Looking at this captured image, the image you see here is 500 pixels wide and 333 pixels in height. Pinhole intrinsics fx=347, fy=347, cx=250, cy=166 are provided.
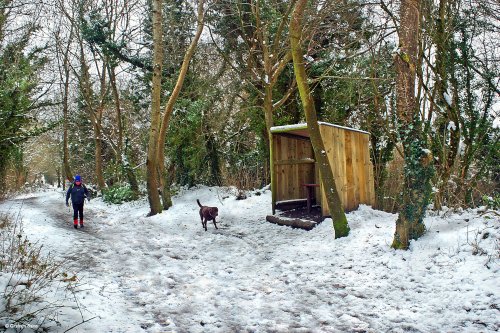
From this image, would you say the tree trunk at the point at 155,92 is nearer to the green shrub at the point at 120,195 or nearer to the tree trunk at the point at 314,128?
the green shrub at the point at 120,195

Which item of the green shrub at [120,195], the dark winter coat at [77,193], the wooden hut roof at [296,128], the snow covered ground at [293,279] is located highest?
the wooden hut roof at [296,128]

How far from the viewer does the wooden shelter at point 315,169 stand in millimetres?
8984

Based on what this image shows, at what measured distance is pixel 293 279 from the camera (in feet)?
17.6

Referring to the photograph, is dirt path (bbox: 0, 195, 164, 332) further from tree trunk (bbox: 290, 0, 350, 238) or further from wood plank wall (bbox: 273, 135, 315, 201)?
wood plank wall (bbox: 273, 135, 315, 201)

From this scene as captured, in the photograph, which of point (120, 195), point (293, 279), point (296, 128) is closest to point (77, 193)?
point (296, 128)

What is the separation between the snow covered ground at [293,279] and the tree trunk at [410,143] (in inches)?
13.4

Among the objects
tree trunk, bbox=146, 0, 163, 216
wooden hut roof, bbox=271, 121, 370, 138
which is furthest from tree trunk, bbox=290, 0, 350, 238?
tree trunk, bbox=146, 0, 163, 216

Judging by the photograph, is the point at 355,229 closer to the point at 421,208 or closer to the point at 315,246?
the point at 315,246

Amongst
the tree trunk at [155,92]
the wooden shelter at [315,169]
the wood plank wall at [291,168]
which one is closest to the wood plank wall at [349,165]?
the wooden shelter at [315,169]

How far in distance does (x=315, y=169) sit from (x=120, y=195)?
→ 31.0ft

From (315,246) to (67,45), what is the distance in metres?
17.2

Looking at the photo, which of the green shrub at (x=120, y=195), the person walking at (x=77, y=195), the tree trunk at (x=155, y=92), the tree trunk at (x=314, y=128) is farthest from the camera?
the green shrub at (x=120, y=195)

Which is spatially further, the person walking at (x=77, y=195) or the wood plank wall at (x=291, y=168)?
the wood plank wall at (x=291, y=168)

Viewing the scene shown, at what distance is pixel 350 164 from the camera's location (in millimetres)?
9398
